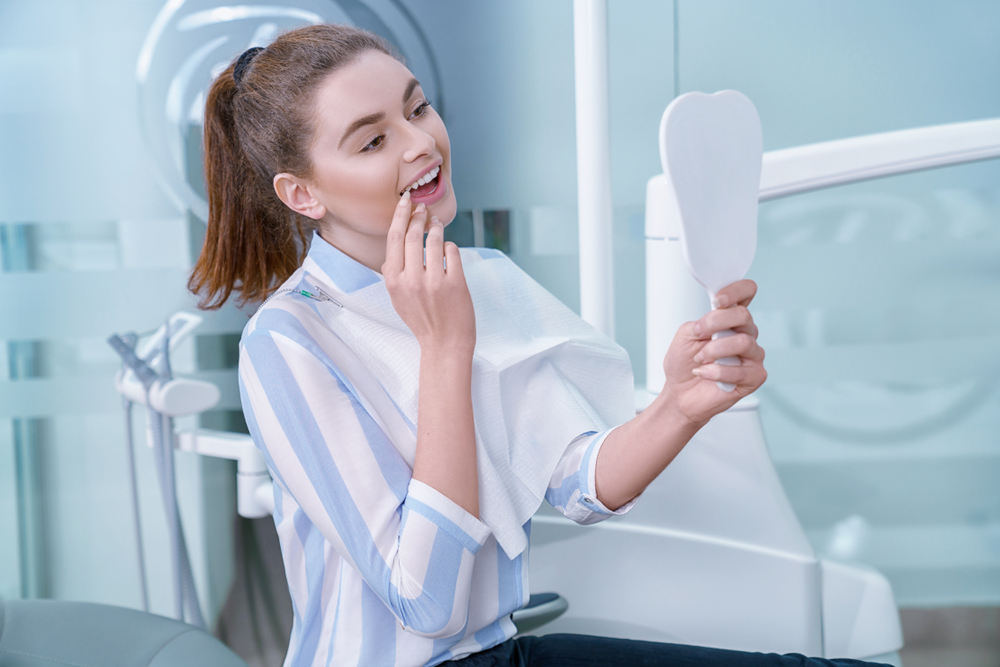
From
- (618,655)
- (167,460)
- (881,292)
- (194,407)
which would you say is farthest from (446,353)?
(881,292)

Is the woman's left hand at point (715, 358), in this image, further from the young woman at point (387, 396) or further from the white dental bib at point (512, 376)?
the white dental bib at point (512, 376)

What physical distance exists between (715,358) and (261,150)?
0.53 meters

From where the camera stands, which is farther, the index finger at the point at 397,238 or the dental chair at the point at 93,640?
the dental chair at the point at 93,640

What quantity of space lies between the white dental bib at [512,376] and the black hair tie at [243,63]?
23 centimetres

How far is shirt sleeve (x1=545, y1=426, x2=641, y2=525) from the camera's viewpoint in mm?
785

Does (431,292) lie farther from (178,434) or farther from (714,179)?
(178,434)

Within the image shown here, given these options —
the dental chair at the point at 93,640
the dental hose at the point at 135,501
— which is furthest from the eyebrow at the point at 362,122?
the dental hose at the point at 135,501

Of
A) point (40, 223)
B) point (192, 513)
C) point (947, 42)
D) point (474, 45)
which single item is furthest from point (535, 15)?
point (192, 513)

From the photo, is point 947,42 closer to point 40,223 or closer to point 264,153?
point 264,153

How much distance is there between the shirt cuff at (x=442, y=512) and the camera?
66cm

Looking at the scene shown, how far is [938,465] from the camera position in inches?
65.6

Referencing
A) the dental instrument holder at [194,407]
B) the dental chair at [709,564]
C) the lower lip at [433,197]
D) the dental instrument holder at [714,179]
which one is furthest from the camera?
the dental instrument holder at [194,407]

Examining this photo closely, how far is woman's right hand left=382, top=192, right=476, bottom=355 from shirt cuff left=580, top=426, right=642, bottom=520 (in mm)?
187

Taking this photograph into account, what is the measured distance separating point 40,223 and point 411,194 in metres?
1.10
